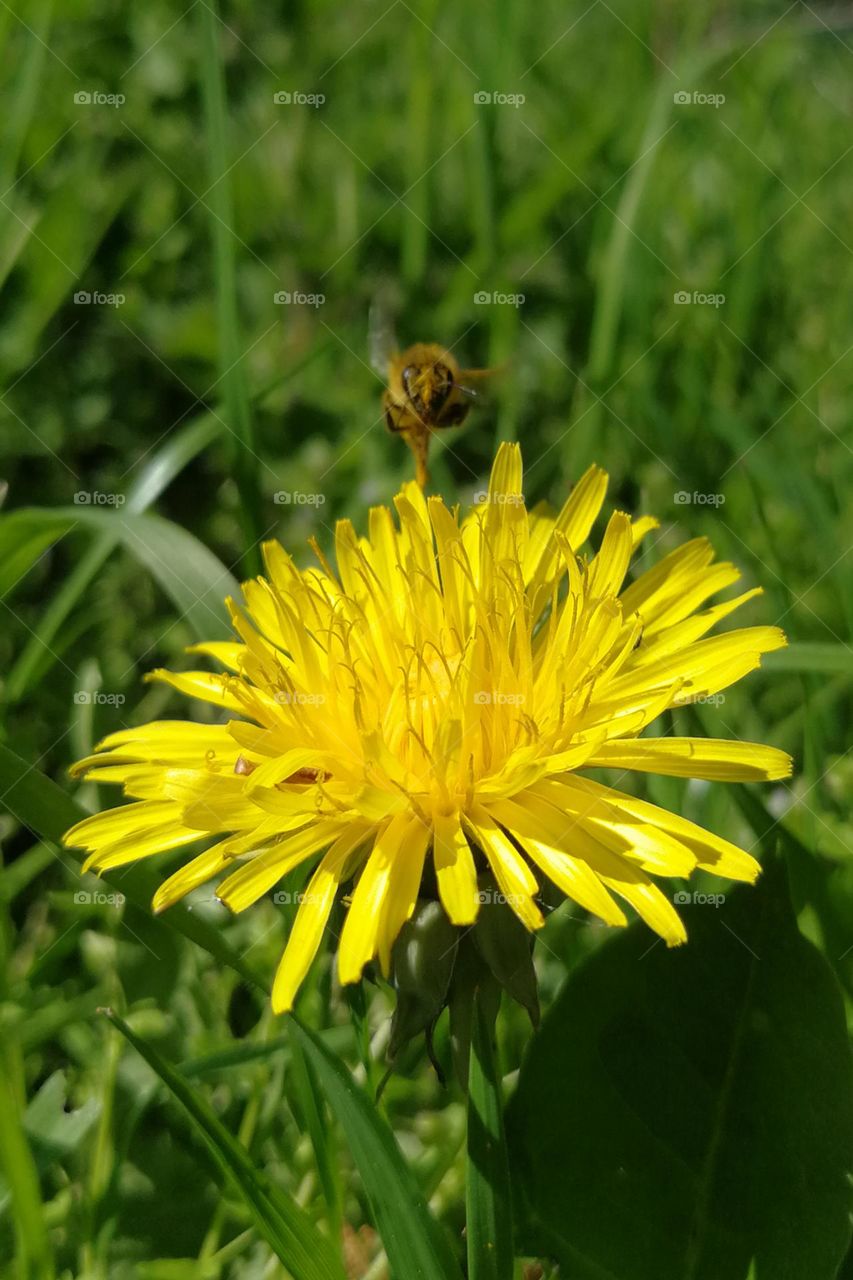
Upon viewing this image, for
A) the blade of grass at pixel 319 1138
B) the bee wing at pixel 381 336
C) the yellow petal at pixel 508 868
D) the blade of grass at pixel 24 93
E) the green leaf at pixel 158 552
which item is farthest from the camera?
the blade of grass at pixel 24 93

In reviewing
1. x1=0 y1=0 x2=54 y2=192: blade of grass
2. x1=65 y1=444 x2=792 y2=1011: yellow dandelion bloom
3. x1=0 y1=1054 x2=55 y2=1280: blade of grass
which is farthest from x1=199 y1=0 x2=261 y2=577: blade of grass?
x1=0 y1=1054 x2=55 y2=1280: blade of grass

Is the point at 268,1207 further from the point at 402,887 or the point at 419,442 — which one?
the point at 419,442

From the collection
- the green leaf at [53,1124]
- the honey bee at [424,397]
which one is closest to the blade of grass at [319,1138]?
the green leaf at [53,1124]

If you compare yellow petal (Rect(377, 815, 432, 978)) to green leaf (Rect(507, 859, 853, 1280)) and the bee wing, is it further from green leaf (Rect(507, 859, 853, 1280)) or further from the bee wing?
the bee wing

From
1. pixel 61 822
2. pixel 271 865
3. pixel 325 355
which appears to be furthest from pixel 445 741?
pixel 325 355

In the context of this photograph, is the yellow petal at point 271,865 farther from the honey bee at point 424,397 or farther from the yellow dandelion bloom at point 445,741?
the honey bee at point 424,397
